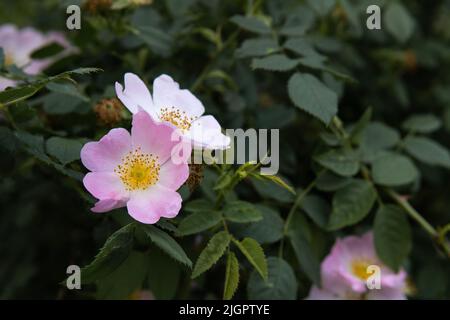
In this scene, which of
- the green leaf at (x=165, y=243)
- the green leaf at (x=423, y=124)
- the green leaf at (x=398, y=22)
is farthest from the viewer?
the green leaf at (x=398, y=22)

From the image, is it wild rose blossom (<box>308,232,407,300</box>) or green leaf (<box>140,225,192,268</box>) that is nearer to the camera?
green leaf (<box>140,225,192,268</box>)

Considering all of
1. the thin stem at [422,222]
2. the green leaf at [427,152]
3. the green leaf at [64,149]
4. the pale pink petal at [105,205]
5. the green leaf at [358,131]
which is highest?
the green leaf at [64,149]

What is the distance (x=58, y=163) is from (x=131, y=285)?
0.86 ft

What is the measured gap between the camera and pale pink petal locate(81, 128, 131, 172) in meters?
0.92

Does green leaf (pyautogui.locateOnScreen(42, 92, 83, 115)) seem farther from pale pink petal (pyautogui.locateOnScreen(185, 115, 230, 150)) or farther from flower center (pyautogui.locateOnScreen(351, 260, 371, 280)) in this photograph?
flower center (pyautogui.locateOnScreen(351, 260, 371, 280))

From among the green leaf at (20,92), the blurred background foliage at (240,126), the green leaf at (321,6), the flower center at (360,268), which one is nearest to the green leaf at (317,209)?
the blurred background foliage at (240,126)

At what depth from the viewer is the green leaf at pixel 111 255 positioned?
85 cm

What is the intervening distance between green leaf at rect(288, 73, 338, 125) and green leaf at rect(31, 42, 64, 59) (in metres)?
0.50

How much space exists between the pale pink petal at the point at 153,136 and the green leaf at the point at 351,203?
0.40m

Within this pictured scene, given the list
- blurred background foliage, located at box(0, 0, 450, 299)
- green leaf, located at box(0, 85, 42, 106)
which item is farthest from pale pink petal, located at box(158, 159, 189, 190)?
green leaf, located at box(0, 85, 42, 106)

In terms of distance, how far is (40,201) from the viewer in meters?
1.58

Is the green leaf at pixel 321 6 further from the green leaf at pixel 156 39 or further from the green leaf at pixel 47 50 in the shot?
the green leaf at pixel 47 50

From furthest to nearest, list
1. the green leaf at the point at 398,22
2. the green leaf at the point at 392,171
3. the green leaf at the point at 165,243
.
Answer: the green leaf at the point at 398,22 < the green leaf at the point at 392,171 < the green leaf at the point at 165,243

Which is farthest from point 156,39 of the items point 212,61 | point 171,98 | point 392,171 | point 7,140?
point 392,171
